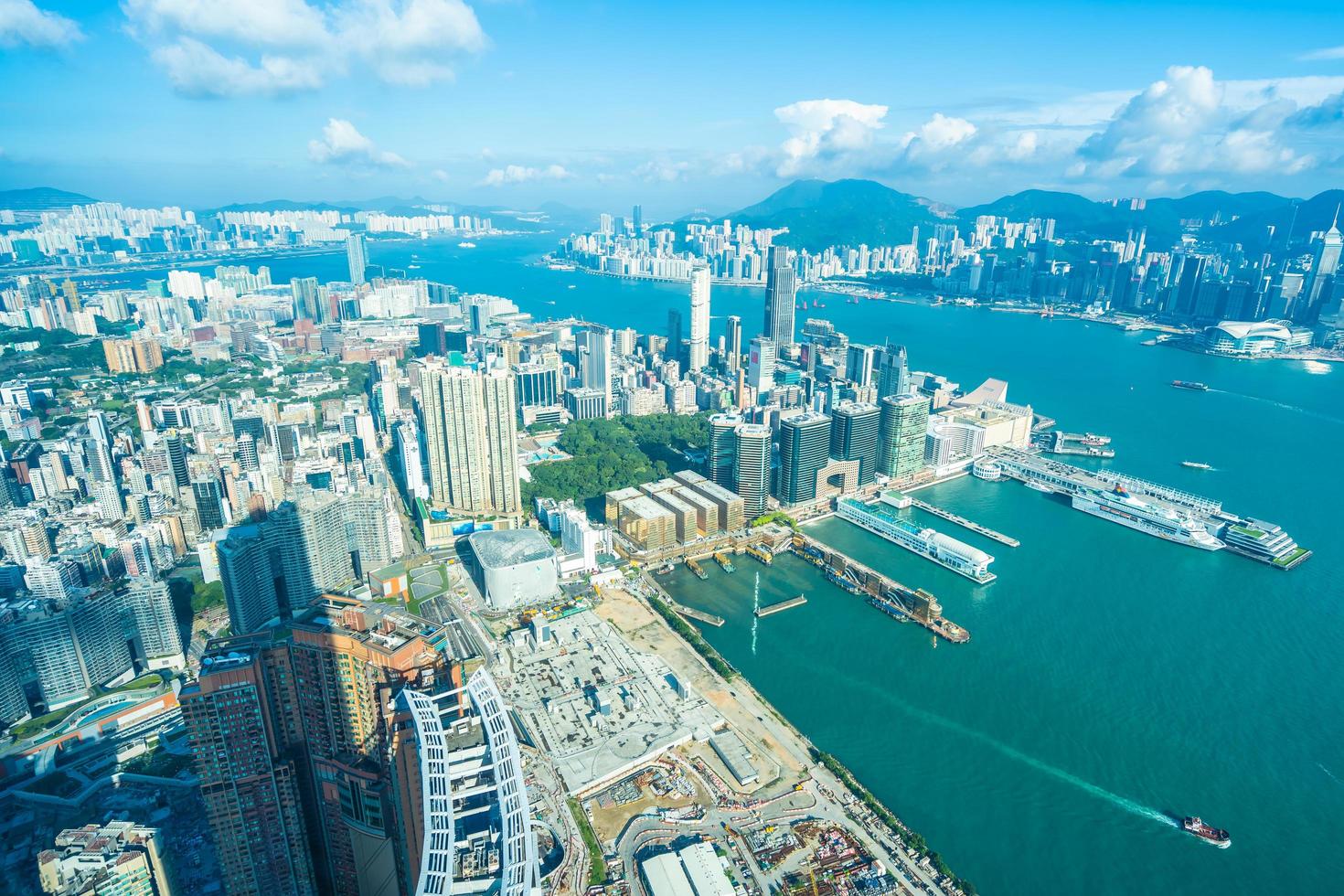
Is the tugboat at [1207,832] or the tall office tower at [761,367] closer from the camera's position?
the tugboat at [1207,832]

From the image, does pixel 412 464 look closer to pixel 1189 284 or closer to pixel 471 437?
pixel 471 437

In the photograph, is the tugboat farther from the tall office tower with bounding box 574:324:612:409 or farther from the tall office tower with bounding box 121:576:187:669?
the tall office tower with bounding box 574:324:612:409

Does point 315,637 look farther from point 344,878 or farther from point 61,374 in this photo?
point 61,374

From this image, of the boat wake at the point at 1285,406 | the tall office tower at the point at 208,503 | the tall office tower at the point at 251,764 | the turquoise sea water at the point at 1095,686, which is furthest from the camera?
the boat wake at the point at 1285,406

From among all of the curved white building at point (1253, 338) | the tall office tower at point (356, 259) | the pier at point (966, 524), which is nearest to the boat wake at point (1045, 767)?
the pier at point (966, 524)

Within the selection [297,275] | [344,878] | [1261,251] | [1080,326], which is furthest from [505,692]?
[1261,251]

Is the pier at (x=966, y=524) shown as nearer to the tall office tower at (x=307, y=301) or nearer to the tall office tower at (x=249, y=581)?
the tall office tower at (x=249, y=581)
